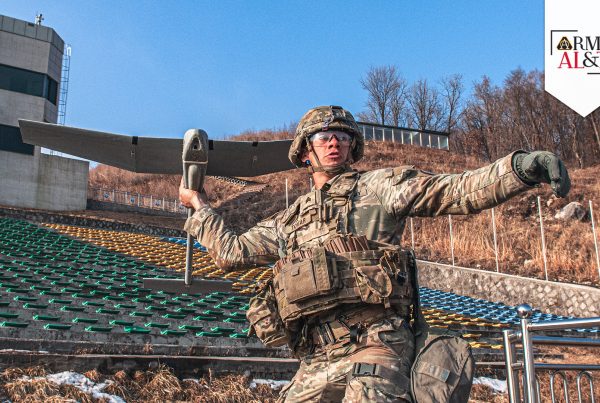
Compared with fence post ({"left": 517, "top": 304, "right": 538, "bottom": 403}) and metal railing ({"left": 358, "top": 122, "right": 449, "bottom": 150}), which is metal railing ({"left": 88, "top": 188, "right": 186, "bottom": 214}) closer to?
metal railing ({"left": 358, "top": 122, "right": 449, "bottom": 150})

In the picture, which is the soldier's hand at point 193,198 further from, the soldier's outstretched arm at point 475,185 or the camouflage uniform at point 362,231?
the soldier's outstretched arm at point 475,185

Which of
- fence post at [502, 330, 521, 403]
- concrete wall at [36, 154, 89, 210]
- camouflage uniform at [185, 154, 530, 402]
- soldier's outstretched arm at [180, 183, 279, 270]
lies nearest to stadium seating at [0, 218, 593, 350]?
soldier's outstretched arm at [180, 183, 279, 270]

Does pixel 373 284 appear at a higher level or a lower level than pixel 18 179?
lower

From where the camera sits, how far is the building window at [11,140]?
73.2 feet

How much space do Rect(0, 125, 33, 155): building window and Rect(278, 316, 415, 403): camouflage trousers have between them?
22.8 metres

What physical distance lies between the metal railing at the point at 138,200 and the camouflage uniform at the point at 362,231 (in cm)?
2577

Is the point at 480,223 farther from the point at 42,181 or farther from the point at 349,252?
the point at 349,252

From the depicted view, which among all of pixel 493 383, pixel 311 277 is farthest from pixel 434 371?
pixel 493 383

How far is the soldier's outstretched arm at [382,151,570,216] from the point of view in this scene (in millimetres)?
2182

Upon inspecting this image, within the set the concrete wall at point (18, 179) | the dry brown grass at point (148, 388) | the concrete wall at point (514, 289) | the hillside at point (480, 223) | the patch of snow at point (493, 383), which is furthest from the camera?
the concrete wall at point (18, 179)

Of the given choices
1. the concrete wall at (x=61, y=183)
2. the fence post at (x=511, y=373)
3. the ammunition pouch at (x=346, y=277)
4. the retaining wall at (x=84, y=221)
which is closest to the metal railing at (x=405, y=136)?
the concrete wall at (x=61, y=183)

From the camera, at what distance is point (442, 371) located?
2295 millimetres

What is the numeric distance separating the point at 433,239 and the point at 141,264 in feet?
33.7

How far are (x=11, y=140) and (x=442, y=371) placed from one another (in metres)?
23.6
